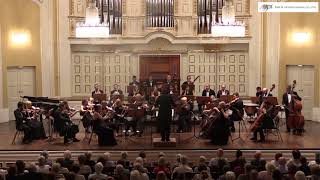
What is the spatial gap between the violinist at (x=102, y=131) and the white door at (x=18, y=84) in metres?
7.22

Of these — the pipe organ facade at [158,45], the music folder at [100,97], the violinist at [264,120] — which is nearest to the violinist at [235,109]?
the violinist at [264,120]

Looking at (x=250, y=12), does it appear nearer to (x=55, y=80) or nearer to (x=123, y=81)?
(x=123, y=81)

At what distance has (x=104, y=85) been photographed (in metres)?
22.7

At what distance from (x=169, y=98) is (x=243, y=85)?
26.6 ft

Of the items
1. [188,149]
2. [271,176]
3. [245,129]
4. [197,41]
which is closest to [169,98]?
[188,149]

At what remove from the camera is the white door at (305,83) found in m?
21.3

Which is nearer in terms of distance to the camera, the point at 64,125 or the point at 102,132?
the point at 102,132

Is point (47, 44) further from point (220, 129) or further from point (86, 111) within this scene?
point (220, 129)

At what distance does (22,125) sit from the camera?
52.8 feet

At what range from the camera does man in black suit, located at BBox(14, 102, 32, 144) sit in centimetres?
1601

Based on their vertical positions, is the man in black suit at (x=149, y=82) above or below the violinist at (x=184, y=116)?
above

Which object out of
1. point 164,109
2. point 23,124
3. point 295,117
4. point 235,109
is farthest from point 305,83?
point 23,124

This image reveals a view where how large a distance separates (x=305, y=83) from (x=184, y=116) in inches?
254

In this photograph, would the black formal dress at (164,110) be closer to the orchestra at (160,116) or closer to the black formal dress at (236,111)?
the orchestra at (160,116)
